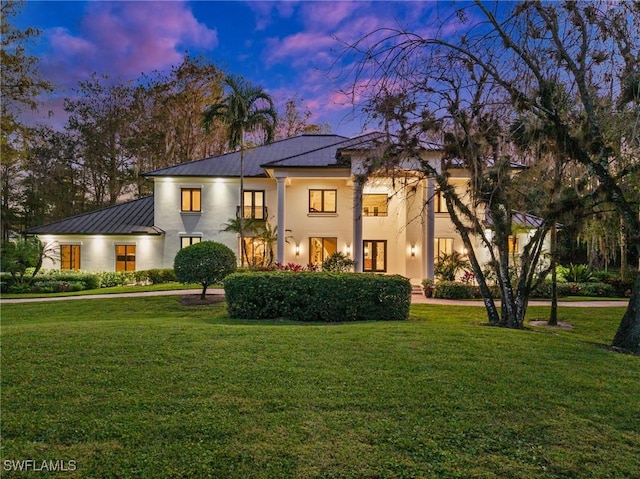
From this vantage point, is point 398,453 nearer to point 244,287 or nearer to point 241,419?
point 241,419

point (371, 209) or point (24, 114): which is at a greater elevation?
point (24, 114)

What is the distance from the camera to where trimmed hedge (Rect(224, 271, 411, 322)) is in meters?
9.14

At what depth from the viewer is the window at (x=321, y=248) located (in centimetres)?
2006

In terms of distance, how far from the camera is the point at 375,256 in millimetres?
19844

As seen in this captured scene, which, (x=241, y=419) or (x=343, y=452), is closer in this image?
(x=343, y=452)

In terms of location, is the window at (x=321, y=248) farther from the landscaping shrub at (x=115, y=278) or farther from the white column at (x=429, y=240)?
the landscaping shrub at (x=115, y=278)

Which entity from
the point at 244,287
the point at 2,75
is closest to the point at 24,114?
the point at 2,75

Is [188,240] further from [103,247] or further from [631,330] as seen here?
[631,330]

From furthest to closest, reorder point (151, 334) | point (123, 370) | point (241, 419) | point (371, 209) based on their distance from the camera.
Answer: point (371, 209)
point (151, 334)
point (123, 370)
point (241, 419)

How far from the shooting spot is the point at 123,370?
4402 millimetres

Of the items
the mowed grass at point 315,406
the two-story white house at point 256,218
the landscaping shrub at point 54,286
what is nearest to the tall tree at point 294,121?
the two-story white house at point 256,218

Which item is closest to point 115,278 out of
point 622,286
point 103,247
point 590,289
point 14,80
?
point 103,247

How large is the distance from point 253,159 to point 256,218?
4126 millimetres

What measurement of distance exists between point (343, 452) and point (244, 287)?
682cm
